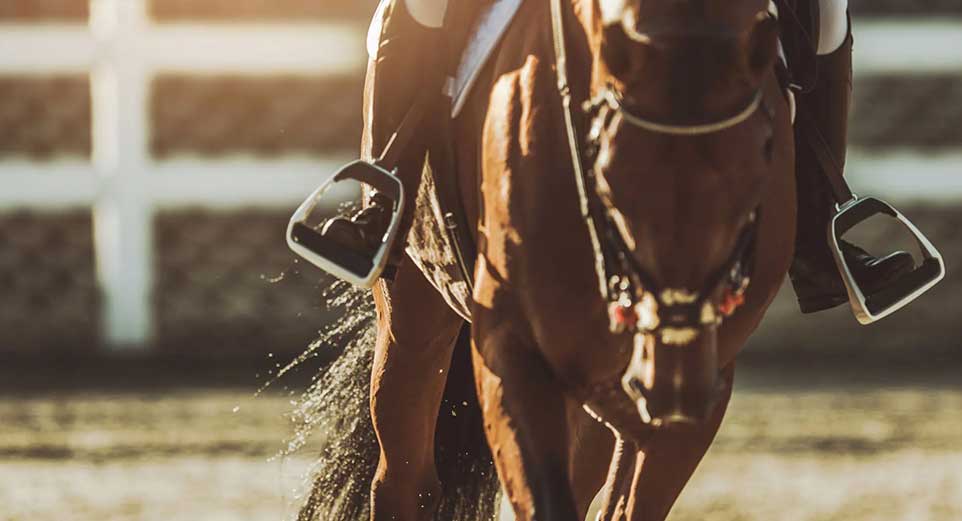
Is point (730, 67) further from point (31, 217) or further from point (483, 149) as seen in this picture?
point (31, 217)

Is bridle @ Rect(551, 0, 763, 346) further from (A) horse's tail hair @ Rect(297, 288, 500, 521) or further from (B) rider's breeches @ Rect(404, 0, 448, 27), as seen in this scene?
(A) horse's tail hair @ Rect(297, 288, 500, 521)

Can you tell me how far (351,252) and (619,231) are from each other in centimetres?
123

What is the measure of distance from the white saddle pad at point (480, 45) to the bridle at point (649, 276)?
0.63 meters

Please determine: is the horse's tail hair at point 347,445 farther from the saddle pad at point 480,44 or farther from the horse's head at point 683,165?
the horse's head at point 683,165

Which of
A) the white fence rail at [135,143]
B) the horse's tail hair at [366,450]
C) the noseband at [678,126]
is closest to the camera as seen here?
the noseband at [678,126]

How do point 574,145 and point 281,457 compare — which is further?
point 281,457

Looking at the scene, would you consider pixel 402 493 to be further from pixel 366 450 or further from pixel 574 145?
pixel 574 145

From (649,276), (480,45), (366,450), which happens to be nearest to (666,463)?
(649,276)

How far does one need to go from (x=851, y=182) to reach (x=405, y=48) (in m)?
9.10

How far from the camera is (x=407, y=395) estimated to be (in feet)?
16.1

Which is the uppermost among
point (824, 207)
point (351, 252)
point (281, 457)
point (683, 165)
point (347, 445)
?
point (683, 165)

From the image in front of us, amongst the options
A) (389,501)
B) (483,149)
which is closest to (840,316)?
Result: (389,501)

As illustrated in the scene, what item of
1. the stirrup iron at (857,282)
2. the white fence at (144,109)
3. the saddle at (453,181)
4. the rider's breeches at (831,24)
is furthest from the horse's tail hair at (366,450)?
the white fence at (144,109)

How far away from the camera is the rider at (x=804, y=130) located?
432 cm
